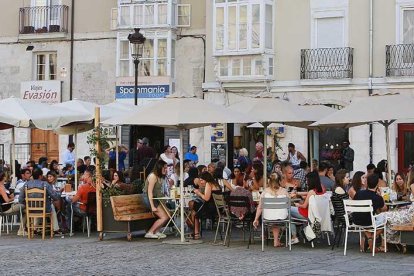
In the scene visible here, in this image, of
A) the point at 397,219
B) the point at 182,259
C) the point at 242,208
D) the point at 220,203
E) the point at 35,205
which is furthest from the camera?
the point at 35,205

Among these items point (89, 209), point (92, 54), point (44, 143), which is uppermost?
point (92, 54)

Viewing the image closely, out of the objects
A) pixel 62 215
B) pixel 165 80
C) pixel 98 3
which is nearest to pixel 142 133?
pixel 165 80

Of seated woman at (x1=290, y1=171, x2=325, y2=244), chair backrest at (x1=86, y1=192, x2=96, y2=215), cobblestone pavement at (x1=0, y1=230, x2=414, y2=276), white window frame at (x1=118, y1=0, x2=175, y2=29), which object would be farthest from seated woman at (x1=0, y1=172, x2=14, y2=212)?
white window frame at (x1=118, y1=0, x2=175, y2=29)

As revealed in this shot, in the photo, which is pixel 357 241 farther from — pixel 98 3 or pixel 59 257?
pixel 98 3

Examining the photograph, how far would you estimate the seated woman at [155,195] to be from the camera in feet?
62.0

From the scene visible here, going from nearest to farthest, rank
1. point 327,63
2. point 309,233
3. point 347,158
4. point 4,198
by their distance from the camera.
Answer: point 309,233 → point 4,198 → point 347,158 → point 327,63

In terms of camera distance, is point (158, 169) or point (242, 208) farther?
point (158, 169)

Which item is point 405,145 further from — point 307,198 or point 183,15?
point 307,198

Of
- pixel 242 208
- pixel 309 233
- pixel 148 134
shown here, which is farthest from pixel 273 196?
pixel 148 134

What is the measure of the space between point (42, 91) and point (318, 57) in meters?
11.5

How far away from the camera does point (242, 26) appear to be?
34156mm

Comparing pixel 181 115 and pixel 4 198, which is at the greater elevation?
pixel 181 115

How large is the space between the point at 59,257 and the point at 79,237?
3.69 metres

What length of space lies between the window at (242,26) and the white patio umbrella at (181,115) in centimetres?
1535
